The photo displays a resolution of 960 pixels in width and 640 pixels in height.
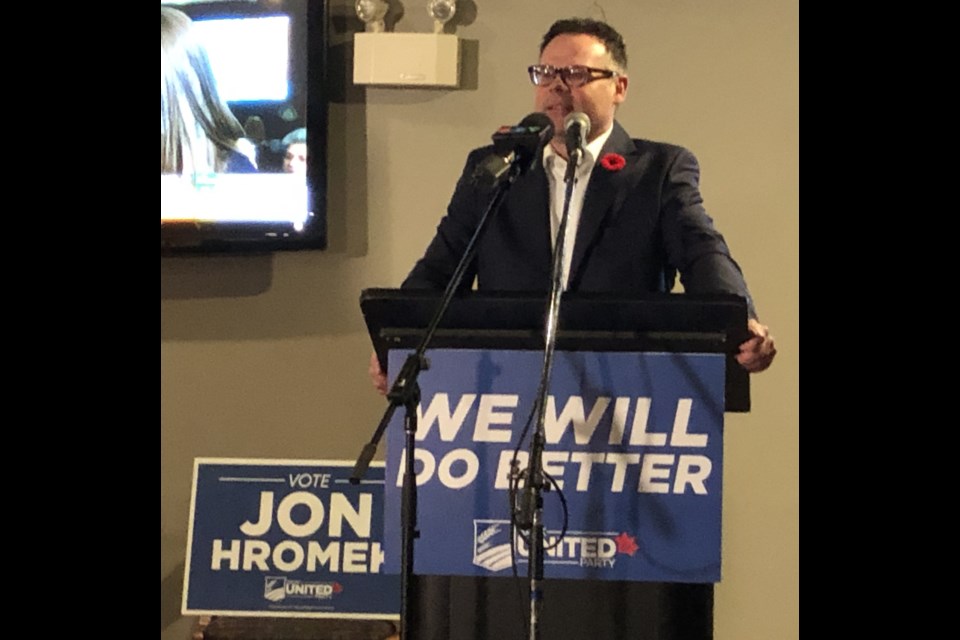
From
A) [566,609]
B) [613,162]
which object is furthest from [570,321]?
[613,162]

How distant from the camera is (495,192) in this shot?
1.66 meters

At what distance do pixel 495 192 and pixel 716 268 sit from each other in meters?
0.74

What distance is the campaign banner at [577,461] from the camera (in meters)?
1.60

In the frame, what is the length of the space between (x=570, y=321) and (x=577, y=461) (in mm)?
213

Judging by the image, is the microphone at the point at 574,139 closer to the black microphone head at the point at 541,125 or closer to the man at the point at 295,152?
the black microphone head at the point at 541,125

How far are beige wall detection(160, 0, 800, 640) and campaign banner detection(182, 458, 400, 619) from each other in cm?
17

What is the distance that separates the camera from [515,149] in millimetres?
1652

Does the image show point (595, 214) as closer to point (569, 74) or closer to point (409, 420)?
point (569, 74)

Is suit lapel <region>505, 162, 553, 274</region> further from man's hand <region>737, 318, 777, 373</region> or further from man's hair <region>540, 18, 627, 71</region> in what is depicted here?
man's hand <region>737, 318, 777, 373</region>

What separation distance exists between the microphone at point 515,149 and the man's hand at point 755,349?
42 centimetres

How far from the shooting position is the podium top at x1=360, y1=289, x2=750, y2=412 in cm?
159

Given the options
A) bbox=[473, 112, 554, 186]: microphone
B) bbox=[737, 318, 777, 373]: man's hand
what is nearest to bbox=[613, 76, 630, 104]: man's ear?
bbox=[473, 112, 554, 186]: microphone
